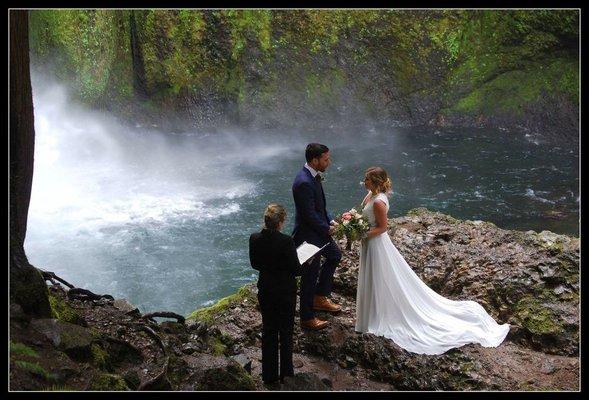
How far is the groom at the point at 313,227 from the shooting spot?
7086 mm

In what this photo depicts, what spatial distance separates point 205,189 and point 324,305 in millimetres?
12198

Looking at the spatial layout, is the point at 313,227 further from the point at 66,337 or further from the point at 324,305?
the point at 66,337

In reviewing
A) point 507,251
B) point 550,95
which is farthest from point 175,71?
point 507,251

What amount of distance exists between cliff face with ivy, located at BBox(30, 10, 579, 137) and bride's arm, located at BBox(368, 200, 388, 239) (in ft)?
67.8

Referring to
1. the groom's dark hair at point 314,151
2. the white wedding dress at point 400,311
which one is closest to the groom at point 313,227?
the groom's dark hair at point 314,151

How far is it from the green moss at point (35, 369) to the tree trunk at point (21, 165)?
3.42 feet

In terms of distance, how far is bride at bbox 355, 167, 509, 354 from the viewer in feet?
24.6

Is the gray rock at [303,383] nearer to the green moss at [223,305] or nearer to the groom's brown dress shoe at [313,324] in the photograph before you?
the groom's brown dress shoe at [313,324]

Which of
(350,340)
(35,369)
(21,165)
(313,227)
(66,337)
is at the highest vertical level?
(21,165)

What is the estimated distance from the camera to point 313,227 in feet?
23.9

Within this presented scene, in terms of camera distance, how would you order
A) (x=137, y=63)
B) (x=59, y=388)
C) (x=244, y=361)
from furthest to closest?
1. (x=137, y=63)
2. (x=244, y=361)
3. (x=59, y=388)

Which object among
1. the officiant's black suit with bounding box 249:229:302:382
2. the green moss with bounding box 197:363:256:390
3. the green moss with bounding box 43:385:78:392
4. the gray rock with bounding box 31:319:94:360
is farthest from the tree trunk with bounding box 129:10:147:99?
the green moss with bounding box 43:385:78:392

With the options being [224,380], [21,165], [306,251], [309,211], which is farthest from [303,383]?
[21,165]

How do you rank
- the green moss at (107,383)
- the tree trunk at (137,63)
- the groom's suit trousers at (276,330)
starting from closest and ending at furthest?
the green moss at (107,383)
the groom's suit trousers at (276,330)
the tree trunk at (137,63)
